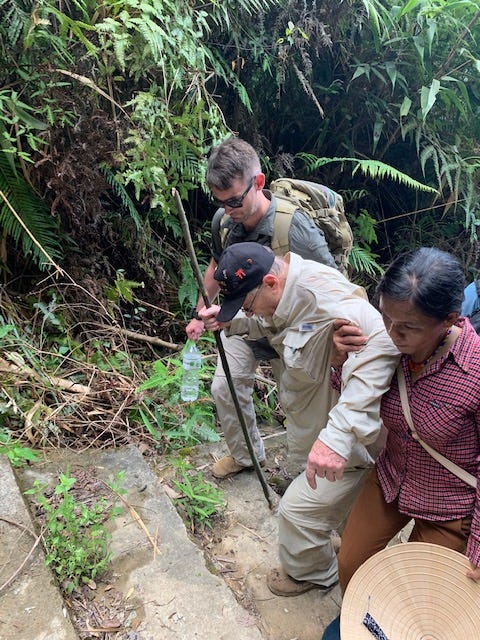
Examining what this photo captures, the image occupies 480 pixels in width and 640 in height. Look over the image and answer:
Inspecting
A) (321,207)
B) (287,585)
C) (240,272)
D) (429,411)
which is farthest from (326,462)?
(321,207)

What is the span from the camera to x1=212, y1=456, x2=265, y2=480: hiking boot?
320cm

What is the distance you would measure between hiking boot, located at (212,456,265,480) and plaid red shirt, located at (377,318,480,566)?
4.91 feet

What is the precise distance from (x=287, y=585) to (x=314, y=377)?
3.80ft

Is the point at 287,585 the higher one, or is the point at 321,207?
the point at 321,207

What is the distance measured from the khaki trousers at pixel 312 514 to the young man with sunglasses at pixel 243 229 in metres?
0.36

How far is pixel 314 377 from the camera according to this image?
2135mm

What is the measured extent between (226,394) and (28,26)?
9.08ft

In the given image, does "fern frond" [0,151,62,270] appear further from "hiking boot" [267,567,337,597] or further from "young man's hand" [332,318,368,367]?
"hiking boot" [267,567,337,597]

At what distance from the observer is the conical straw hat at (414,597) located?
5.24 ft

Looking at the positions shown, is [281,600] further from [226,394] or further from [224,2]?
[224,2]

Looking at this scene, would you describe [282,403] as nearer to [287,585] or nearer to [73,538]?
[287,585]

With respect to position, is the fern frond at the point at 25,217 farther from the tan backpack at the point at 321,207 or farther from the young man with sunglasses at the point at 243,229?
the tan backpack at the point at 321,207

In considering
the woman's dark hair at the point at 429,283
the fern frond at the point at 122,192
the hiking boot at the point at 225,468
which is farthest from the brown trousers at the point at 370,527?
the fern frond at the point at 122,192

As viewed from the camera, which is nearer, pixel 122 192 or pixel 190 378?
pixel 190 378
